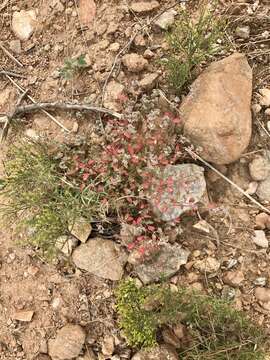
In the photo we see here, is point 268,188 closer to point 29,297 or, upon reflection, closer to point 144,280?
point 144,280

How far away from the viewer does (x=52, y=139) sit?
14.4 ft

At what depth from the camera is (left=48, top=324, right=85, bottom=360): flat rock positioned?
13.3 feet

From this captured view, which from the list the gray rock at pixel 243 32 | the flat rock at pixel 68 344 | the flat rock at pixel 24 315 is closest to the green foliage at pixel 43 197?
the flat rock at pixel 24 315

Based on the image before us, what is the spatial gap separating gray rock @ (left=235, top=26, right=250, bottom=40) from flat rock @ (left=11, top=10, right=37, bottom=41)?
1690 mm

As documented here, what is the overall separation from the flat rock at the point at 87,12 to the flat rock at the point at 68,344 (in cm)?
244

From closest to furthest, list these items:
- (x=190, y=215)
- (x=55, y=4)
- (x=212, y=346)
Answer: (x=212, y=346) < (x=190, y=215) < (x=55, y=4)

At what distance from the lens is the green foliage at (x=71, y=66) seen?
4352 millimetres

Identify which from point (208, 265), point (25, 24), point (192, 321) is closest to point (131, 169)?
point (208, 265)

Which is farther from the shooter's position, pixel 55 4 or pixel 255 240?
pixel 55 4

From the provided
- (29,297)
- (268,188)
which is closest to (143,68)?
(268,188)

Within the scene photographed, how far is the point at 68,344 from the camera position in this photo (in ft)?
13.3

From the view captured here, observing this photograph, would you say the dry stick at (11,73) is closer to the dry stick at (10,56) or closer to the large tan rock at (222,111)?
the dry stick at (10,56)

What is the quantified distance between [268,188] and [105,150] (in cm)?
127

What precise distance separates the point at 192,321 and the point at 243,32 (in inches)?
89.6
